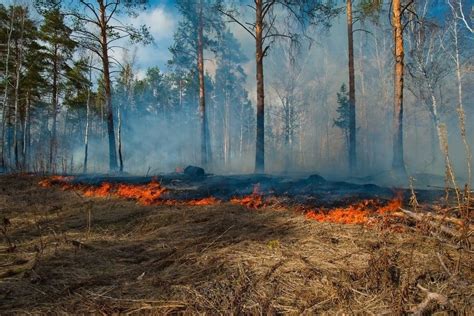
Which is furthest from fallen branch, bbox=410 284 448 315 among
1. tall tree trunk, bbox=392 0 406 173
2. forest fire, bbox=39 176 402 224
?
tall tree trunk, bbox=392 0 406 173

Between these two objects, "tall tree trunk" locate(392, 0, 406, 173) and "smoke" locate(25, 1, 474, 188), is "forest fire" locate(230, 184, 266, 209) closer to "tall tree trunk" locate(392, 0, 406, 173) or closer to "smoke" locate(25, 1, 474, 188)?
"tall tree trunk" locate(392, 0, 406, 173)

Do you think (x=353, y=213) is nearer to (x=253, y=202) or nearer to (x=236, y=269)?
(x=253, y=202)

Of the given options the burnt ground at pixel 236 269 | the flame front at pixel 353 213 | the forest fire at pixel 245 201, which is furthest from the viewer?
the forest fire at pixel 245 201

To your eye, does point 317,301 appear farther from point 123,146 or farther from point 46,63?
point 123,146

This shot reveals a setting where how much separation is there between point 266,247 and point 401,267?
54.3 inches

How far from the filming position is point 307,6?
13898 mm

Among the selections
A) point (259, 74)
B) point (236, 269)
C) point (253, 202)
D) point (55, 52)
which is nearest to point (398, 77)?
point (259, 74)

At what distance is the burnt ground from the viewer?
7.80 ft

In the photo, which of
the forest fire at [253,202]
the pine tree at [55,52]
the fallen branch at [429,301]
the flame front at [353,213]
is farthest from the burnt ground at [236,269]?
the pine tree at [55,52]

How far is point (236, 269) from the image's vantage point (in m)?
3.03

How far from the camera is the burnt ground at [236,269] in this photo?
2377mm

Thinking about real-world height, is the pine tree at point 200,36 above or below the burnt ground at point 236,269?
above

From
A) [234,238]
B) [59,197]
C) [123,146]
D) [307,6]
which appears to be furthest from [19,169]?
[123,146]

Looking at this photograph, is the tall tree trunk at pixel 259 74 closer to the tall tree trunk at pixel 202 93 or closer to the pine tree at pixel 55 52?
the tall tree trunk at pixel 202 93
